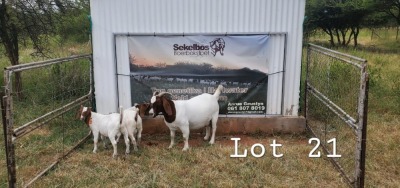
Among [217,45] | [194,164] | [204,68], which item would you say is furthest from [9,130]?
[217,45]

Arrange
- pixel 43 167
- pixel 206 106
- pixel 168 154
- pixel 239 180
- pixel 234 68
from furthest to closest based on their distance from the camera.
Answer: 1. pixel 234 68
2. pixel 206 106
3. pixel 168 154
4. pixel 43 167
5. pixel 239 180

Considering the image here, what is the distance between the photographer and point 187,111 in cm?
640

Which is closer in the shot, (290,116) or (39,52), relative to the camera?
(290,116)

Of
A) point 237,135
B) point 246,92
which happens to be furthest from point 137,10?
point 237,135

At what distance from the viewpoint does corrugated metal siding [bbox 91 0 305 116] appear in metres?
6.76

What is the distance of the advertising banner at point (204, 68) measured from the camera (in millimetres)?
6887

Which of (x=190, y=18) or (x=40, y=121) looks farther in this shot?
(x=190, y=18)

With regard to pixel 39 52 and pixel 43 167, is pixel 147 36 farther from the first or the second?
pixel 39 52

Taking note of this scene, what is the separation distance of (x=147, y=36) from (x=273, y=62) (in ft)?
7.42

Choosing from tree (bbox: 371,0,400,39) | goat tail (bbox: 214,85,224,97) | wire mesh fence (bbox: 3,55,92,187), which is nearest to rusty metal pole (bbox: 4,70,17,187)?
wire mesh fence (bbox: 3,55,92,187)

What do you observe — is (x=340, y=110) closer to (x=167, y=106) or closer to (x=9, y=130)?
(x=167, y=106)

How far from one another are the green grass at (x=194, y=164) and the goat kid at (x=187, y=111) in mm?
349

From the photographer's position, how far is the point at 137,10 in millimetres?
6754

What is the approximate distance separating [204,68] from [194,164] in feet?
6.48
